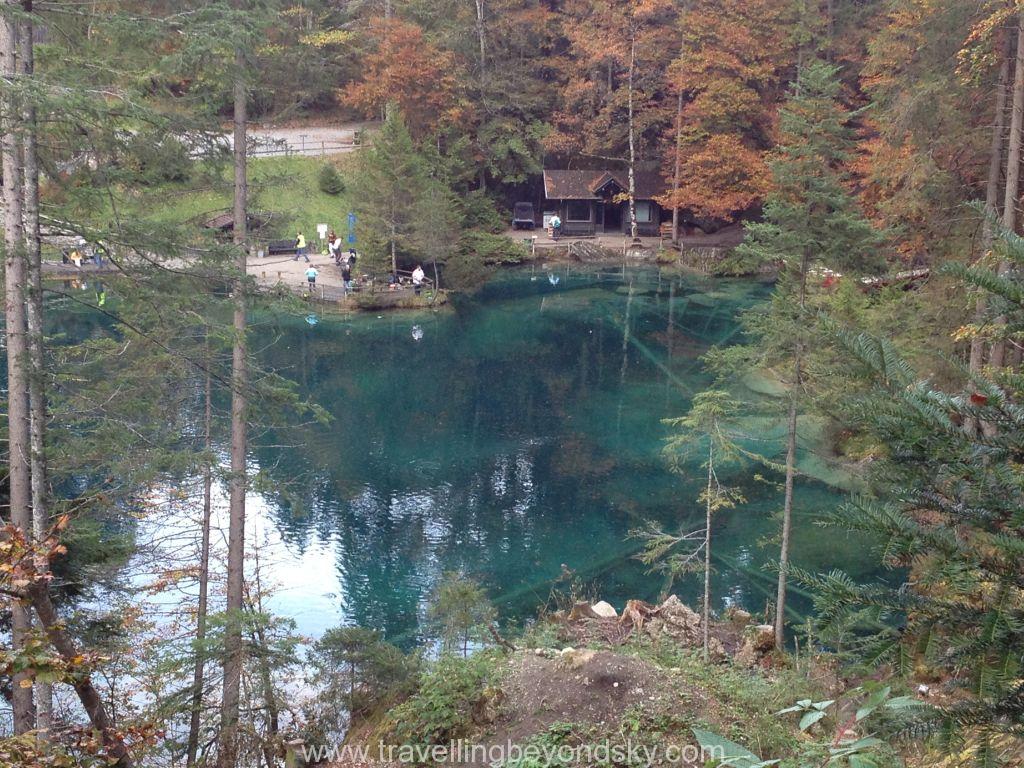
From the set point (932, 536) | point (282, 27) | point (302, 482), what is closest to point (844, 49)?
point (302, 482)

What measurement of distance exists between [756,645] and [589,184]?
35.9m

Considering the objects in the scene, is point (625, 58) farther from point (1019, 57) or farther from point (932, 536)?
point (932, 536)

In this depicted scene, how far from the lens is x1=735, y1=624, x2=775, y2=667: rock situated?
509 inches

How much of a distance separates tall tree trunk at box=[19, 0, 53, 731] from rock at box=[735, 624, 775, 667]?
9117 mm

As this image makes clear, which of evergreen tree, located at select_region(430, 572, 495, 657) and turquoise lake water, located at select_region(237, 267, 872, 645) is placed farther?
turquoise lake water, located at select_region(237, 267, 872, 645)

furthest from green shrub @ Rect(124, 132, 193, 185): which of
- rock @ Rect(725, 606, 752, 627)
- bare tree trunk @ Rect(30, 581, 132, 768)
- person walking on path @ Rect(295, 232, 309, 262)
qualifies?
person walking on path @ Rect(295, 232, 309, 262)

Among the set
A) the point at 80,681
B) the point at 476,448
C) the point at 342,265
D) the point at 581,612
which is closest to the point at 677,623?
the point at 581,612

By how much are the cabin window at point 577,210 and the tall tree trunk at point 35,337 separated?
3953 cm

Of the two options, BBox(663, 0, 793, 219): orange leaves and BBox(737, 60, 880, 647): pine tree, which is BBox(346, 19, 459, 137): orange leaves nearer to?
BBox(663, 0, 793, 219): orange leaves

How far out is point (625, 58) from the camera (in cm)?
4344

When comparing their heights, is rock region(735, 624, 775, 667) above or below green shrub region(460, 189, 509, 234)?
below

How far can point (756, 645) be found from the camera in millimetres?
13289

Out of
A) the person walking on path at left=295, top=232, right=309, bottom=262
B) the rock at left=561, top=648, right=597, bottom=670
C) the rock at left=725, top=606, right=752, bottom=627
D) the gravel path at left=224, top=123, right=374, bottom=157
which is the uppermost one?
the gravel path at left=224, top=123, right=374, bottom=157

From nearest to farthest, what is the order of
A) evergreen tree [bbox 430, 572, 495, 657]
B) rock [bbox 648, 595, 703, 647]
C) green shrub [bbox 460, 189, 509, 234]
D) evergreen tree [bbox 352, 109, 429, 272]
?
evergreen tree [bbox 430, 572, 495, 657] < rock [bbox 648, 595, 703, 647] < evergreen tree [bbox 352, 109, 429, 272] < green shrub [bbox 460, 189, 509, 234]
